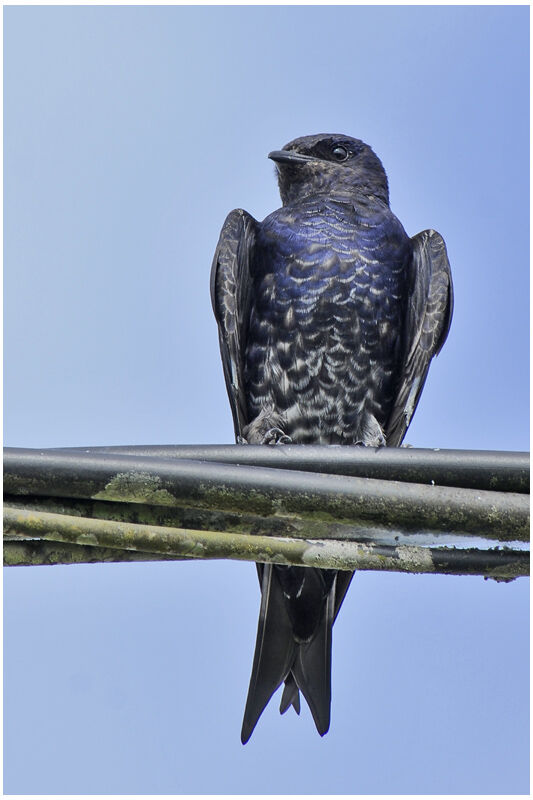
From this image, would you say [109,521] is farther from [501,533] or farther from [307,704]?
[307,704]

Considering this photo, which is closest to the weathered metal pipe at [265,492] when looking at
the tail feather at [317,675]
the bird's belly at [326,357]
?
the tail feather at [317,675]

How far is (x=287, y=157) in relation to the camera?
569 centimetres

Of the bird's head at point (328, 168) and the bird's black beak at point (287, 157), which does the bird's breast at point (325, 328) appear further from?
the bird's black beak at point (287, 157)

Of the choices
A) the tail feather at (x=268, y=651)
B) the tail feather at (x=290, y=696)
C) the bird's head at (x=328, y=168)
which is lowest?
the tail feather at (x=290, y=696)

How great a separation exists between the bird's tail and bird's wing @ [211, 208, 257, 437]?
2.57ft

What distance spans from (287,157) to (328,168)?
214 millimetres

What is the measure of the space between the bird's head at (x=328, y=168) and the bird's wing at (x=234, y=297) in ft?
1.93

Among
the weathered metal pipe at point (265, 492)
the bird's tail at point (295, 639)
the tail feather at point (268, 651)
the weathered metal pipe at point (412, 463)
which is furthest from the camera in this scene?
the bird's tail at point (295, 639)

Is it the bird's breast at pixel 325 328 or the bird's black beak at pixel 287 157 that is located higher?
the bird's black beak at pixel 287 157

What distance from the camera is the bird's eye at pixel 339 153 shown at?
579cm

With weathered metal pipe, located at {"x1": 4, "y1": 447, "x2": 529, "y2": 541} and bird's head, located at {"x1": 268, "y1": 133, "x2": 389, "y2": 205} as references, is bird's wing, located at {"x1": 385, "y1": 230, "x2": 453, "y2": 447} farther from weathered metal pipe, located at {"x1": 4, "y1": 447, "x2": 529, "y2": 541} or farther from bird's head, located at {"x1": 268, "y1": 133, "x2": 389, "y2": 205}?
weathered metal pipe, located at {"x1": 4, "y1": 447, "x2": 529, "y2": 541}

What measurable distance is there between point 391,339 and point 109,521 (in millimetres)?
2997

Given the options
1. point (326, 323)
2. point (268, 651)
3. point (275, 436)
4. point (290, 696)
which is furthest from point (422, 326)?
point (290, 696)

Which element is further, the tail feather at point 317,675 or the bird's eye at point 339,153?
the bird's eye at point 339,153
